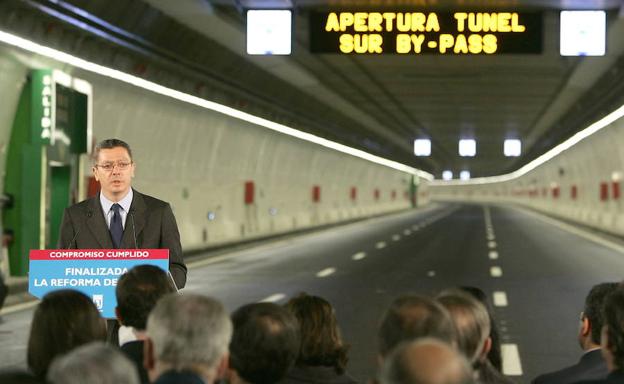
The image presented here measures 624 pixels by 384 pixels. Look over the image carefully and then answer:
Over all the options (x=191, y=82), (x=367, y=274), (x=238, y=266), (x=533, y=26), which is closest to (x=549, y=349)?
(x=533, y=26)

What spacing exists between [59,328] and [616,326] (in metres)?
2.40

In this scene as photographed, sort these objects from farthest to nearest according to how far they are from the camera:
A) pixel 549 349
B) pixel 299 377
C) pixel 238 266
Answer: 1. pixel 238 266
2. pixel 549 349
3. pixel 299 377

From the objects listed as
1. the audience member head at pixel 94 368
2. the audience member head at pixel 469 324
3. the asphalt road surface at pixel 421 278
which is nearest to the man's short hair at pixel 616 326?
the audience member head at pixel 469 324

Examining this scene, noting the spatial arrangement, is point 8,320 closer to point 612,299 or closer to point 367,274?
point 367,274

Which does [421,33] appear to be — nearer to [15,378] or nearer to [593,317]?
[593,317]

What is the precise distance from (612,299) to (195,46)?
75.1 ft

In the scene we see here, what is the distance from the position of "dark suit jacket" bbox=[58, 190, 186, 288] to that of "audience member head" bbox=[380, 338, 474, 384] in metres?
4.01

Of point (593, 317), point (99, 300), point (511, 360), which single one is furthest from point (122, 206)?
point (511, 360)

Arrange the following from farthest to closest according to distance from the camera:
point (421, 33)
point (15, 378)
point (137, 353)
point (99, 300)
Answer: point (421, 33)
point (99, 300)
point (137, 353)
point (15, 378)

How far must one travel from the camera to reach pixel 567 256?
1170 inches

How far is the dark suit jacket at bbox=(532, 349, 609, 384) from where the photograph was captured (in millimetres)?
6086

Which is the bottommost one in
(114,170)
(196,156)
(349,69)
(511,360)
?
(511,360)

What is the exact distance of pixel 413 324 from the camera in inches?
181

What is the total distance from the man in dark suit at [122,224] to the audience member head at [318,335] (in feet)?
6.11
